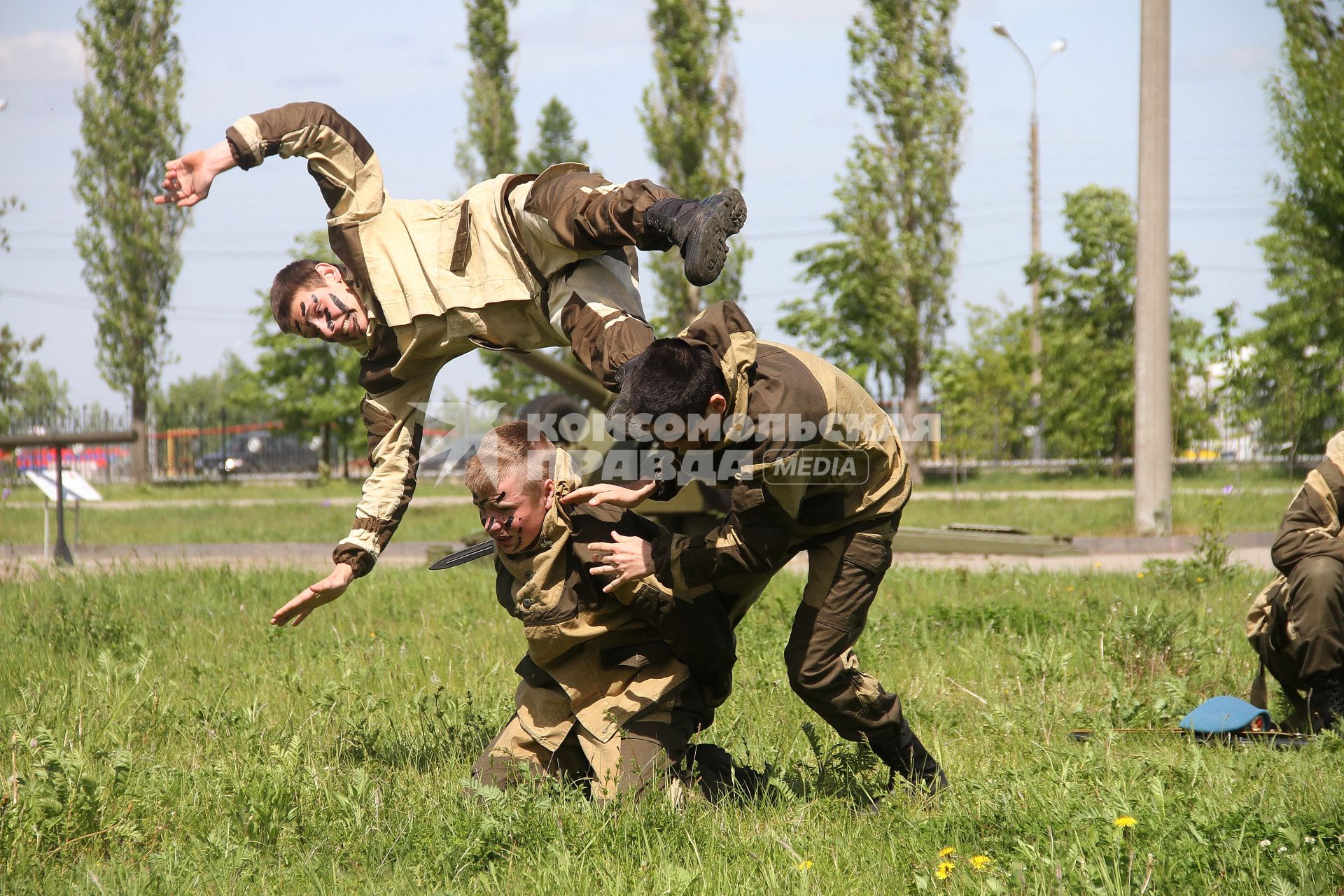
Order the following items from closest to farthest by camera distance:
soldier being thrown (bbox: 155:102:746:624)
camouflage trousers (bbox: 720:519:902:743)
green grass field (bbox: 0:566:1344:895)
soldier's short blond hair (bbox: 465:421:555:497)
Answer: green grass field (bbox: 0:566:1344:895), soldier's short blond hair (bbox: 465:421:555:497), camouflage trousers (bbox: 720:519:902:743), soldier being thrown (bbox: 155:102:746:624)

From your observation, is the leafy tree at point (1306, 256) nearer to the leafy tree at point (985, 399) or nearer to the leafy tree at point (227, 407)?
the leafy tree at point (985, 399)

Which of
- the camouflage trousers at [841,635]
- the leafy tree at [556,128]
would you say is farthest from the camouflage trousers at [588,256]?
the leafy tree at [556,128]

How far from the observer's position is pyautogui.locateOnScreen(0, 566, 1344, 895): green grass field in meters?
2.99

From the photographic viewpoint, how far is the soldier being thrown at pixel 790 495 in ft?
10.4

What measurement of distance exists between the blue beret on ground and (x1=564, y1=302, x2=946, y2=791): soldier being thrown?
113 centimetres

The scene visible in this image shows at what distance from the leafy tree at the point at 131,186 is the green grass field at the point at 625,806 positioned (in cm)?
2444

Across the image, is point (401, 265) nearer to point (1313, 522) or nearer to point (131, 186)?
point (1313, 522)

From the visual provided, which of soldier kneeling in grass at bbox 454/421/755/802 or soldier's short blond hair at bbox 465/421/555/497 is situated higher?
soldier's short blond hair at bbox 465/421/555/497

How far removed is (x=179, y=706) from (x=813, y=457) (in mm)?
2944

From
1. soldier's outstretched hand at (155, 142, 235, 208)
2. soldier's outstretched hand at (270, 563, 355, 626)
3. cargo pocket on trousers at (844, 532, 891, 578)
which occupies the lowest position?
soldier's outstretched hand at (270, 563, 355, 626)

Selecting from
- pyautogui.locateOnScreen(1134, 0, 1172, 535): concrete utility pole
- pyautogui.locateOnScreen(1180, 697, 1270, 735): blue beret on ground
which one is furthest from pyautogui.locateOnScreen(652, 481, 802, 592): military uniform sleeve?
pyautogui.locateOnScreen(1134, 0, 1172, 535): concrete utility pole

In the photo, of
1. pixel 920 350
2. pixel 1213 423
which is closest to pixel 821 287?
pixel 920 350

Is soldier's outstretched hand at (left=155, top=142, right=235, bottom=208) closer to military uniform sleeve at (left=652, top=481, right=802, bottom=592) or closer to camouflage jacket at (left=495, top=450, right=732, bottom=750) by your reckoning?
camouflage jacket at (left=495, top=450, right=732, bottom=750)

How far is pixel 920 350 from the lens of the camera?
2722cm
